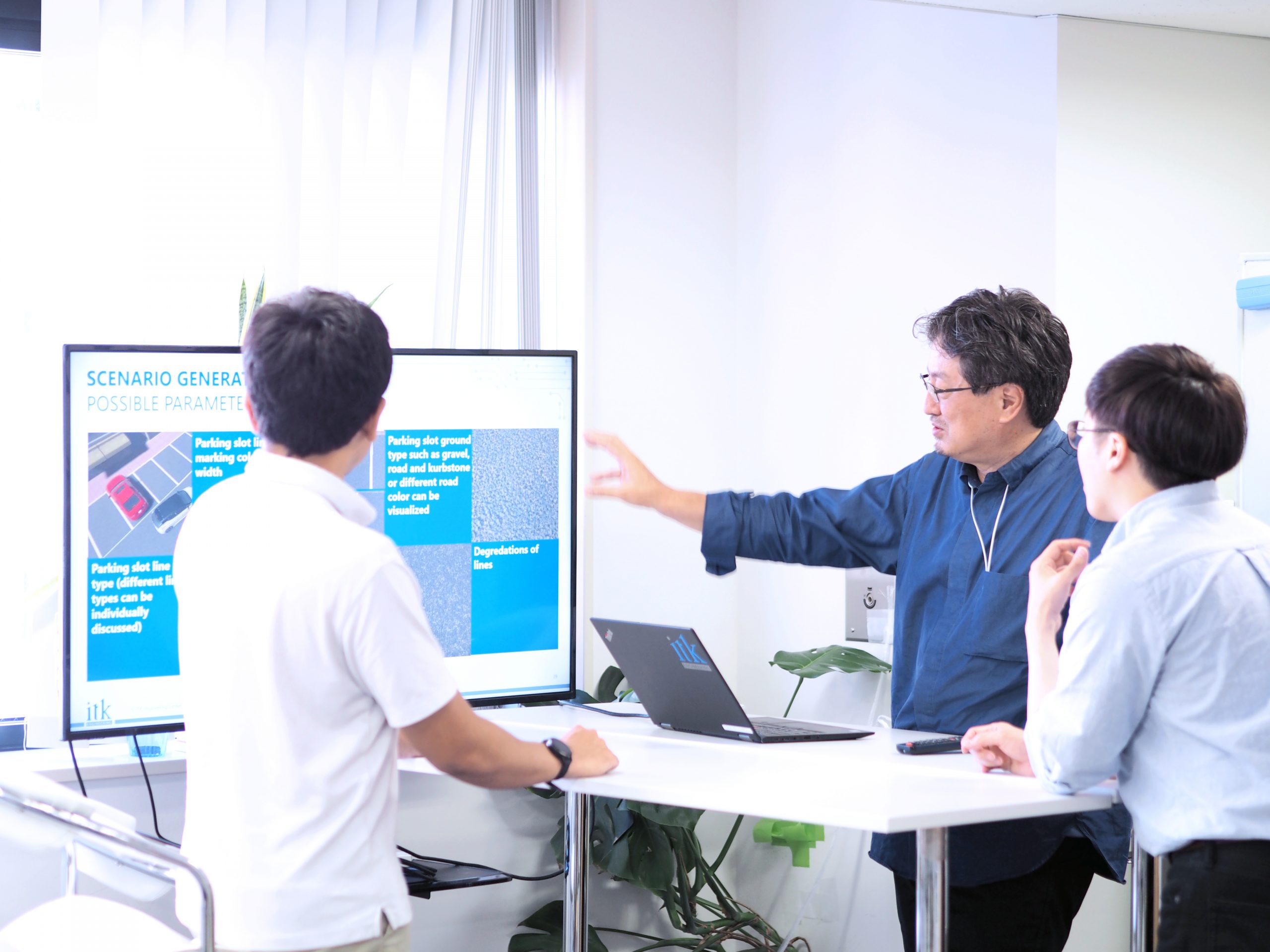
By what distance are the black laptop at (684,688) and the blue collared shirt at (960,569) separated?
0.20m

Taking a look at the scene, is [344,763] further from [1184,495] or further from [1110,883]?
[1110,883]

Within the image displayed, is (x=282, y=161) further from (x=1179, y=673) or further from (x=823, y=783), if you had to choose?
(x=1179, y=673)

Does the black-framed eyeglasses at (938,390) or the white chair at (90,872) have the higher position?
the black-framed eyeglasses at (938,390)

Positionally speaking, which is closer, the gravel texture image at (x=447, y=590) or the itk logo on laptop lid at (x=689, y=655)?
the itk logo on laptop lid at (x=689, y=655)

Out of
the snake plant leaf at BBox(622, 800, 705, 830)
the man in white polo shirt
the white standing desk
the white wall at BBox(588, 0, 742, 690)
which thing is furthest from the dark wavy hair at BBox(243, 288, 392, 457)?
the white wall at BBox(588, 0, 742, 690)

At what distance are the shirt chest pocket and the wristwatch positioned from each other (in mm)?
769

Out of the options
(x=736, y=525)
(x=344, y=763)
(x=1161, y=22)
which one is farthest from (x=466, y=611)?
(x=1161, y=22)

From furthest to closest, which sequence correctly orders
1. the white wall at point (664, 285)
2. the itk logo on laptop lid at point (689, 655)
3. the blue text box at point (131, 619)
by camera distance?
the white wall at point (664, 285)
the blue text box at point (131, 619)
the itk logo on laptop lid at point (689, 655)

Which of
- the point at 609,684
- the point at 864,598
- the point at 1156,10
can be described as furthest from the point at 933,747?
the point at 1156,10

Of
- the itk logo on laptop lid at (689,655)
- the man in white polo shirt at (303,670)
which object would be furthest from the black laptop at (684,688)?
the man in white polo shirt at (303,670)

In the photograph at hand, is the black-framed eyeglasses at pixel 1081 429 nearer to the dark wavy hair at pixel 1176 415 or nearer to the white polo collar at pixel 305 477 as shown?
the dark wavy hair at pixel 1176 415

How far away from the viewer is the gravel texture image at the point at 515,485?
2613 mm

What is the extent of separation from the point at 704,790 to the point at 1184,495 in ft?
2.56

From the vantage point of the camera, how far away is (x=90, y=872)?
1901 mm
